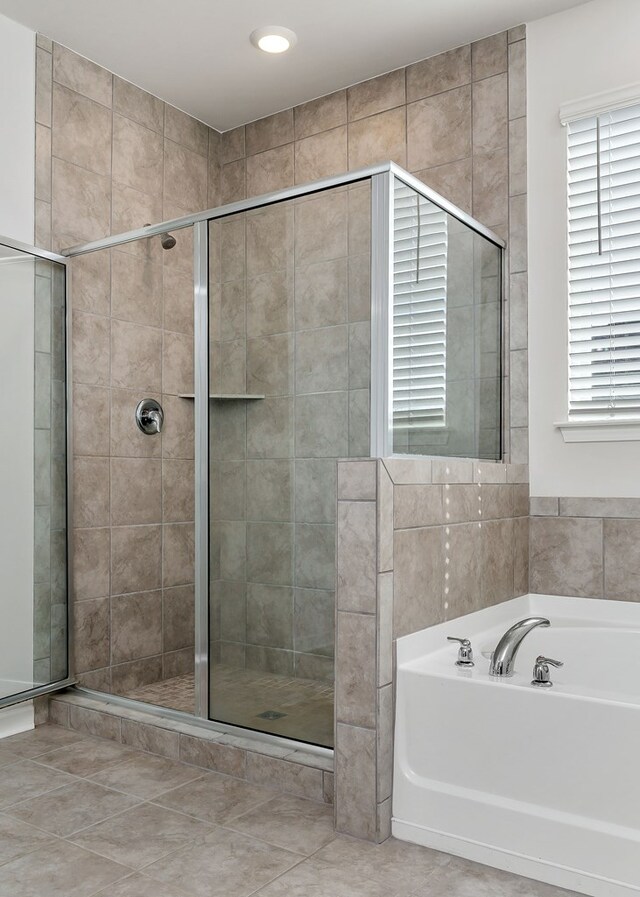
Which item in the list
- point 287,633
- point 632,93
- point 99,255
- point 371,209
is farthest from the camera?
point 99,255

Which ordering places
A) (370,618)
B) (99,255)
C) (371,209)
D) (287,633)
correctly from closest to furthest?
(370,618) < (371,209) < (287,633) < (99,255)

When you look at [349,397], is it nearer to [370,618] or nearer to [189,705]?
[370,618]

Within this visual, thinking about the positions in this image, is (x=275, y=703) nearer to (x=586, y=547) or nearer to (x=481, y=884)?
(x=481, y=884)

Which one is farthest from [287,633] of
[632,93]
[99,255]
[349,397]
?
[632,93]

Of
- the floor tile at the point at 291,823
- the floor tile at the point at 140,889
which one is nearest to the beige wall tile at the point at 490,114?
the floor tile at the point at 291,823

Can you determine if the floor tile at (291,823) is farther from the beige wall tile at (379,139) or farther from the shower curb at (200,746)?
the beige wall tile at (379,139)

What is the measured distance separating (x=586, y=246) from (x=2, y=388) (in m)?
2.12

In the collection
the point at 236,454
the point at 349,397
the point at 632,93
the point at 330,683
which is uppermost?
the point at 632,93

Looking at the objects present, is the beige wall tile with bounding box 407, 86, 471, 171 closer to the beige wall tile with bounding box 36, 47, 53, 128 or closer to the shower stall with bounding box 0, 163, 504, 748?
the shower stall with bounding box 0, 163, 504, 748

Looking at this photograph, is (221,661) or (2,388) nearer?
(221,661)

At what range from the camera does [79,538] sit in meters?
2.88

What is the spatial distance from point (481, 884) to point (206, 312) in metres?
1.78

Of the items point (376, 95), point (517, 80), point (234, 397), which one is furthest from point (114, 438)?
point (517, 80)

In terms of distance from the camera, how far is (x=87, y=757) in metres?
2.46
